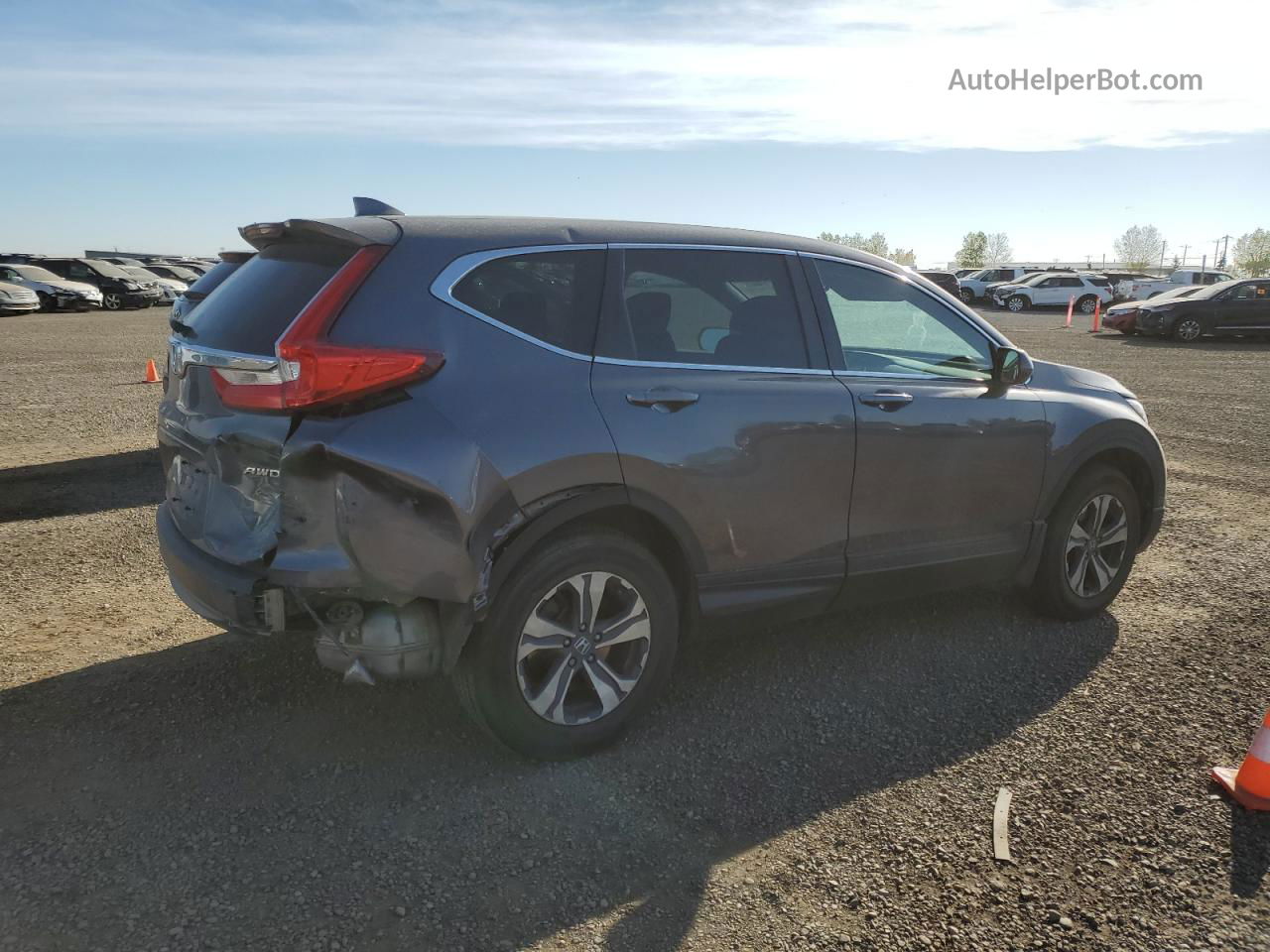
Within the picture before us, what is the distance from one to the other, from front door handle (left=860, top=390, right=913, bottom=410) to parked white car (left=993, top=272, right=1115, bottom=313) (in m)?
39.6

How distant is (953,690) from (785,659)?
0.73m

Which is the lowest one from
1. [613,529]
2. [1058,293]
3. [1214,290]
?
[613,529]

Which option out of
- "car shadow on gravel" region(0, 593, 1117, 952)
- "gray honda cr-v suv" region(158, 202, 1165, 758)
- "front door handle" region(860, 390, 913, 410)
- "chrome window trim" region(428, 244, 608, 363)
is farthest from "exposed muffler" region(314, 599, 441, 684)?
"front door handle" region(860, 390, 913, 410)

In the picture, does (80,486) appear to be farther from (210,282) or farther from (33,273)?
(33,273)

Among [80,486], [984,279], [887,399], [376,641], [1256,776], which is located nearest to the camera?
[376,641]

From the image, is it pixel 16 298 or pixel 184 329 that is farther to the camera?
pixel 16 298

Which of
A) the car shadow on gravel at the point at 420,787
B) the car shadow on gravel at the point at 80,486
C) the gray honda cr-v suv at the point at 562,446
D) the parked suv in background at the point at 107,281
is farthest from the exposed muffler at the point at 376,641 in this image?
the parked suv in background at the point at 107,281

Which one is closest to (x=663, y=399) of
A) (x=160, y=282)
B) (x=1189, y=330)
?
(x=1189, y=330)

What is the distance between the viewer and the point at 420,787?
3393 millimetres

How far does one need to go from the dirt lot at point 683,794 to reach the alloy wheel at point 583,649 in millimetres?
252

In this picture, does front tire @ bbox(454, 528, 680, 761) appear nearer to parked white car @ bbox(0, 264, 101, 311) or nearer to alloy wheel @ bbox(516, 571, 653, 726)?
alloy wheel @ bbox(516, 571, 653, 726)

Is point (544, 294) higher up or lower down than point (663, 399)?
higher up

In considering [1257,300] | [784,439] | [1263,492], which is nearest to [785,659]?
[784,439]

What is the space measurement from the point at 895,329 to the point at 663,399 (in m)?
1.44
